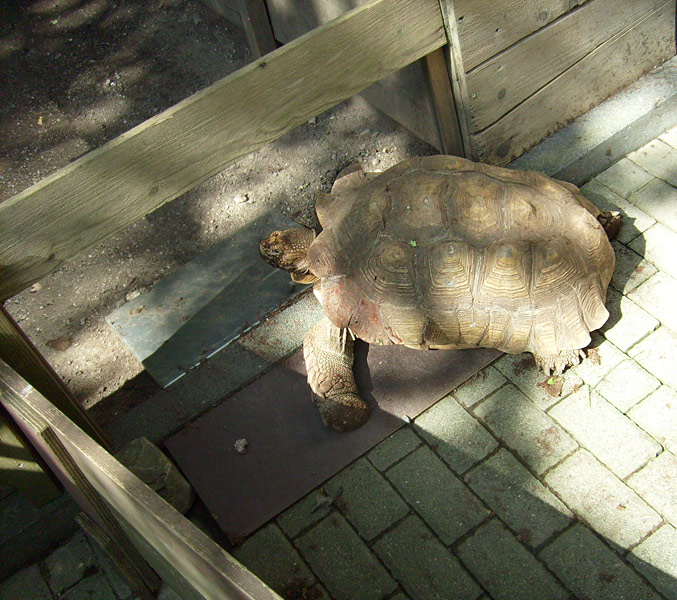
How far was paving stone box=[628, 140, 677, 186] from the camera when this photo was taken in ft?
13.1

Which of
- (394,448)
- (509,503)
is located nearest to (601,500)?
(509,503)

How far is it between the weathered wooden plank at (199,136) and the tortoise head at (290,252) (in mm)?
657

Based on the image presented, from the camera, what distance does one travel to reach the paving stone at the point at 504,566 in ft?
8.80

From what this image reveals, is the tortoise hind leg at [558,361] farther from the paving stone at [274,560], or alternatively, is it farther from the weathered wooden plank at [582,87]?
the paving stone at [274,560]

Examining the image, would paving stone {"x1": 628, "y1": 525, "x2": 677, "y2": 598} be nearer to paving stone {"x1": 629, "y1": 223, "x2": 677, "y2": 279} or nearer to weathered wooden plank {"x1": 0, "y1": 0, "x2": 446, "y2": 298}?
paving stone {"x1": 629, "y1": 223, "x2": 677, "y2": 279}

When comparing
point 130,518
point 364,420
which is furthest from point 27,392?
point 364,420

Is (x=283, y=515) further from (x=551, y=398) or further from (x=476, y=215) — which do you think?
(x=476, y=215)

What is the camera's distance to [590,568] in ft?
8.84

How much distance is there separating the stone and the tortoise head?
1.13 meters

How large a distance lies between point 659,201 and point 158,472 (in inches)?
119

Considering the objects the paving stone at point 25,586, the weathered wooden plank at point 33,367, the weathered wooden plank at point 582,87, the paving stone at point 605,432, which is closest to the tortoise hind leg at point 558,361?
the paving stone at point 605,432

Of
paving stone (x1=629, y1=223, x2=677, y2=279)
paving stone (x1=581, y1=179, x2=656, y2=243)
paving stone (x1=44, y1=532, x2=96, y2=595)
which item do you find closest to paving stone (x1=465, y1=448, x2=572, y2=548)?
paving stone (x1=629, y1=223, x2=677, y2=279)

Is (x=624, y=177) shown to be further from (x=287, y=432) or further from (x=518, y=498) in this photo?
(x=287, y=432)

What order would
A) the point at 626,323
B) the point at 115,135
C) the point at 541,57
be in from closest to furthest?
the point at 626,323
the point at 541,57
the point at 115,135
